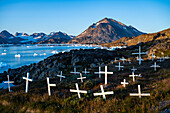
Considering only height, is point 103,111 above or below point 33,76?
above

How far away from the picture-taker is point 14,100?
9.64 meters

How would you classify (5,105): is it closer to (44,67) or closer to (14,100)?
(14,100)

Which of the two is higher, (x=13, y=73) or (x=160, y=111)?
(x=160, y=111)

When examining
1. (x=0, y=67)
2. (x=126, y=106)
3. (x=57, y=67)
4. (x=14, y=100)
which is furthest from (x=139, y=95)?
(x=0, y=67)

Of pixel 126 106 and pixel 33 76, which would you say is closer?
pixel 126 106

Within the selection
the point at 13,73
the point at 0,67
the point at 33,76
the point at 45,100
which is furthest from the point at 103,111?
the point at 0,67

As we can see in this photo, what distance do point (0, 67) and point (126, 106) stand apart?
192 ft

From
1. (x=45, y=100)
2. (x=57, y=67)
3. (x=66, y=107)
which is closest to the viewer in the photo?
(x=66, y=107)

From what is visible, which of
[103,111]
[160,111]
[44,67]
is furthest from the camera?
[44,67]

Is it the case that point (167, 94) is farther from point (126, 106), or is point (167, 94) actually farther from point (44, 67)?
point (44, 67)

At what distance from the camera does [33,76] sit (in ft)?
117

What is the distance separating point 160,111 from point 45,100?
728cm

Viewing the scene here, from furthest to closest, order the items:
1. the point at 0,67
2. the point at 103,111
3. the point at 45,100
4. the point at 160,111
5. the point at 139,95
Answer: the point at 0,67 < the point at 45,100 < the point at 139,95 < the point at 103,111 < the point at 160,111

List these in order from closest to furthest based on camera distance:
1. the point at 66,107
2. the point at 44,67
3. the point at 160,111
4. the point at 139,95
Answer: the point at 160,111
the point at 66,107
the point at 139,95
the point at 44,67
